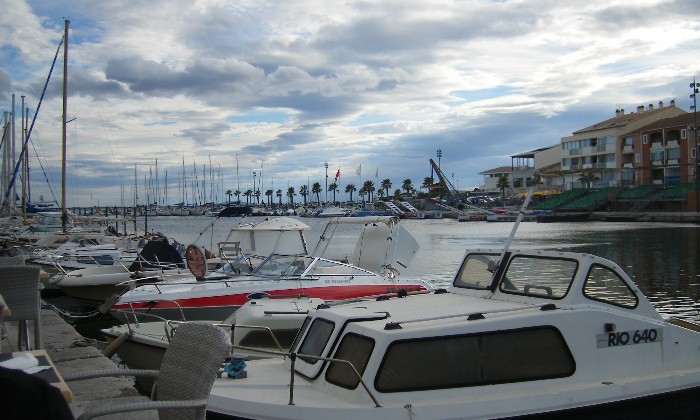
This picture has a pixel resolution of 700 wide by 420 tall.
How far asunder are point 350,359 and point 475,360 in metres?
1.34

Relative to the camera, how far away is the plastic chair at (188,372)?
145 inches

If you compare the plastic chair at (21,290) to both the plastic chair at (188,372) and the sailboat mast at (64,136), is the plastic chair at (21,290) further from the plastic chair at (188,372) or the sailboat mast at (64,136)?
the sailboat mast at (64,136)

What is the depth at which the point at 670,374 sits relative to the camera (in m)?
7.51

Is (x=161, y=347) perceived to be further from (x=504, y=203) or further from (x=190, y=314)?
(x=504, y=203)

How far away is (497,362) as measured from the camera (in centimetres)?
Answer: 690

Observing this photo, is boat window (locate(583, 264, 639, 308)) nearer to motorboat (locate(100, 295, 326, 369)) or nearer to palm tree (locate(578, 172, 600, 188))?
motorboat (locate(100, 295, 326, 369))

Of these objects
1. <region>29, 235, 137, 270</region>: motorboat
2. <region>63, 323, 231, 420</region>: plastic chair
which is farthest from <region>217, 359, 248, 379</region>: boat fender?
<region>29, 235, 137, 270</region>: motorboat

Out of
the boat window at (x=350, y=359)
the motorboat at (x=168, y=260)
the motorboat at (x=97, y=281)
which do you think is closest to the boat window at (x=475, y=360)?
the boat window at (x=350, y=359)

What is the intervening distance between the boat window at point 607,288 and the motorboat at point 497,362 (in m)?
0.02

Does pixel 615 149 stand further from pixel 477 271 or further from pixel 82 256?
pixel 477 271

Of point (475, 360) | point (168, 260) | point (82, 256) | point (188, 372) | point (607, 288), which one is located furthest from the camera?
point (82, 256)

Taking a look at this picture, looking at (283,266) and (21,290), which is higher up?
(21,290)

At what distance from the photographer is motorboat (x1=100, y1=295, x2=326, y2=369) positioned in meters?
10.5

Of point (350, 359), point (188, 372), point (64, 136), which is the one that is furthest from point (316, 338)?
point (64, 136)
